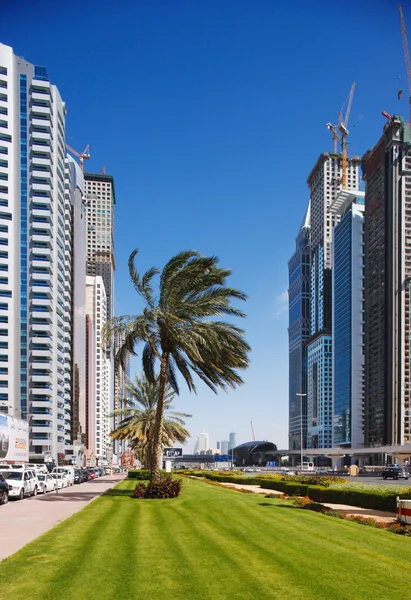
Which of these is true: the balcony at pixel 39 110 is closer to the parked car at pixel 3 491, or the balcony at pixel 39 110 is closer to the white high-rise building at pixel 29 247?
the white high-rise building at pixel 29 247

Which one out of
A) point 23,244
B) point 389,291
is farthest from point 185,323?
point 389,291

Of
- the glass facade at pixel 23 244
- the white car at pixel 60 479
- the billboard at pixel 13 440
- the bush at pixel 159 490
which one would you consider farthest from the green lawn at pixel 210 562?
the glass facade at pixel 23 244

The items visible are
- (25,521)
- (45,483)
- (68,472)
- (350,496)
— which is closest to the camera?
(25,521)

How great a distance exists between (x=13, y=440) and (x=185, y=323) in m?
25.0

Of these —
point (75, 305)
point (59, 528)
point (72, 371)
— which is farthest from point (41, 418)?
point (59, 528)

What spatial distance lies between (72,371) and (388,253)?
94.7 meters

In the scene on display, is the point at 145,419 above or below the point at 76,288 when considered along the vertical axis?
below

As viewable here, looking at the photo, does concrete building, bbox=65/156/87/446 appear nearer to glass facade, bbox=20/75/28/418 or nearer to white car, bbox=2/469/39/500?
glass facade, bbox=20/75/28/418

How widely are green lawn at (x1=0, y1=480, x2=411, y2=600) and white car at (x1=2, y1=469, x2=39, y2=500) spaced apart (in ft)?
47.2

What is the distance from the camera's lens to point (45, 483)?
37781 mm

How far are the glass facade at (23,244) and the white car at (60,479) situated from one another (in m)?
71.9

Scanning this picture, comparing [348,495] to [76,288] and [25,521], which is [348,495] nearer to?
[25,521]

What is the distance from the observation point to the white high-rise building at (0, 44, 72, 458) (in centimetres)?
11512

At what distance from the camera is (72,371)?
154 m
